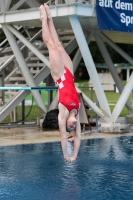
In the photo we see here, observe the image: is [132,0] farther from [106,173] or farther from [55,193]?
[55,193]

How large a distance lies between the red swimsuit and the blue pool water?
4.67ft

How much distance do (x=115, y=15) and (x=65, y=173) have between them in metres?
7.98

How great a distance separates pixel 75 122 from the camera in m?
9.09

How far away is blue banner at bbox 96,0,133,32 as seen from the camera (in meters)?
16.5

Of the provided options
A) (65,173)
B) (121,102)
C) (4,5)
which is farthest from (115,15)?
(65,173)

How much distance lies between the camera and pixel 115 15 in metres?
17.0

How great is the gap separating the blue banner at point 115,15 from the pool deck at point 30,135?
3423mm

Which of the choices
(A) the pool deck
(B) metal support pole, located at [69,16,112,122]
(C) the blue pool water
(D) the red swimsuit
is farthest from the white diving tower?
(D) the red swimsuit

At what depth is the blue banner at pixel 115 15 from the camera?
650 inches

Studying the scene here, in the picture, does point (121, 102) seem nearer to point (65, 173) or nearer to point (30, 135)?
point (30, 135)

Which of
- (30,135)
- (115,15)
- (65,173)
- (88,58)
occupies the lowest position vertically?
(65,173)

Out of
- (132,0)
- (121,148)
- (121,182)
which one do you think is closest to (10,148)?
(121,148)

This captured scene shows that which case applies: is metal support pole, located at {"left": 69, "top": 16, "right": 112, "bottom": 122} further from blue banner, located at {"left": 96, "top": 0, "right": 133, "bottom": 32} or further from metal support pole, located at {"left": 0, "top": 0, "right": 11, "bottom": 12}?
metal support pole, located at {"left": 0, "top": 0, "right": 11, "bottom": 12}

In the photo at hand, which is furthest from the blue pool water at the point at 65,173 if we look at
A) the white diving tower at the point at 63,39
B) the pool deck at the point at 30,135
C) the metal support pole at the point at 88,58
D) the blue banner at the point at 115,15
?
the blue banner at the point at 115,15
